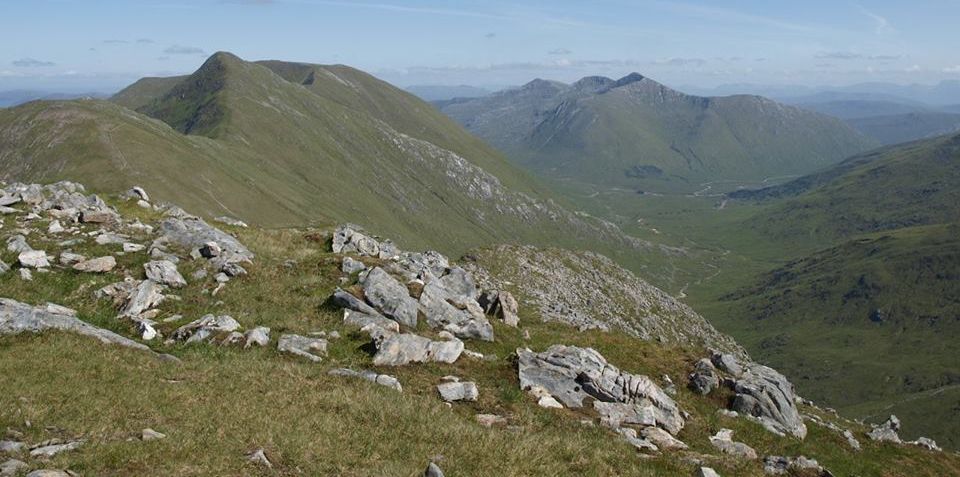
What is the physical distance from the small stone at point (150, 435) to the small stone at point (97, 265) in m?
19.2

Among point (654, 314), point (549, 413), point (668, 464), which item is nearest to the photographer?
point (668, 464)

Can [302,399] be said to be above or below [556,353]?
above

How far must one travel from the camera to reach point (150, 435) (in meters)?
17.3

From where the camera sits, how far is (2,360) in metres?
21.4

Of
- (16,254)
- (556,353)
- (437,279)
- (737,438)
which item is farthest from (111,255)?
(737,438)

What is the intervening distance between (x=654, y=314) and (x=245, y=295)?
142 meters

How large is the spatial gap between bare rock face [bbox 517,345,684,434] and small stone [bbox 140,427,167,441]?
1514 centimetres

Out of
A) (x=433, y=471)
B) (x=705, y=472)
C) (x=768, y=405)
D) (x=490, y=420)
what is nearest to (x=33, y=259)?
(x=490, y=420)

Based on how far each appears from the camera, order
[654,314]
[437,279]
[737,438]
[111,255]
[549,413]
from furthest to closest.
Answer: [654,314] < [437,279] < [111,255] < [737,438] < [549,413]

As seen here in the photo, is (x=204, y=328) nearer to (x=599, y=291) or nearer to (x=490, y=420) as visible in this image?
(x=490, y=420)

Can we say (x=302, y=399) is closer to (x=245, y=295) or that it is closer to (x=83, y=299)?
(x=245, y=295)

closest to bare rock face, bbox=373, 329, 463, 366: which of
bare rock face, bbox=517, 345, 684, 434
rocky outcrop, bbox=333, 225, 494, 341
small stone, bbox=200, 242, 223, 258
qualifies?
bare rock face, bbox=517, 345, 684, 434

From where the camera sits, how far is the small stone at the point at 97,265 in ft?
107

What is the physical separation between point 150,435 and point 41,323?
11609 mm
